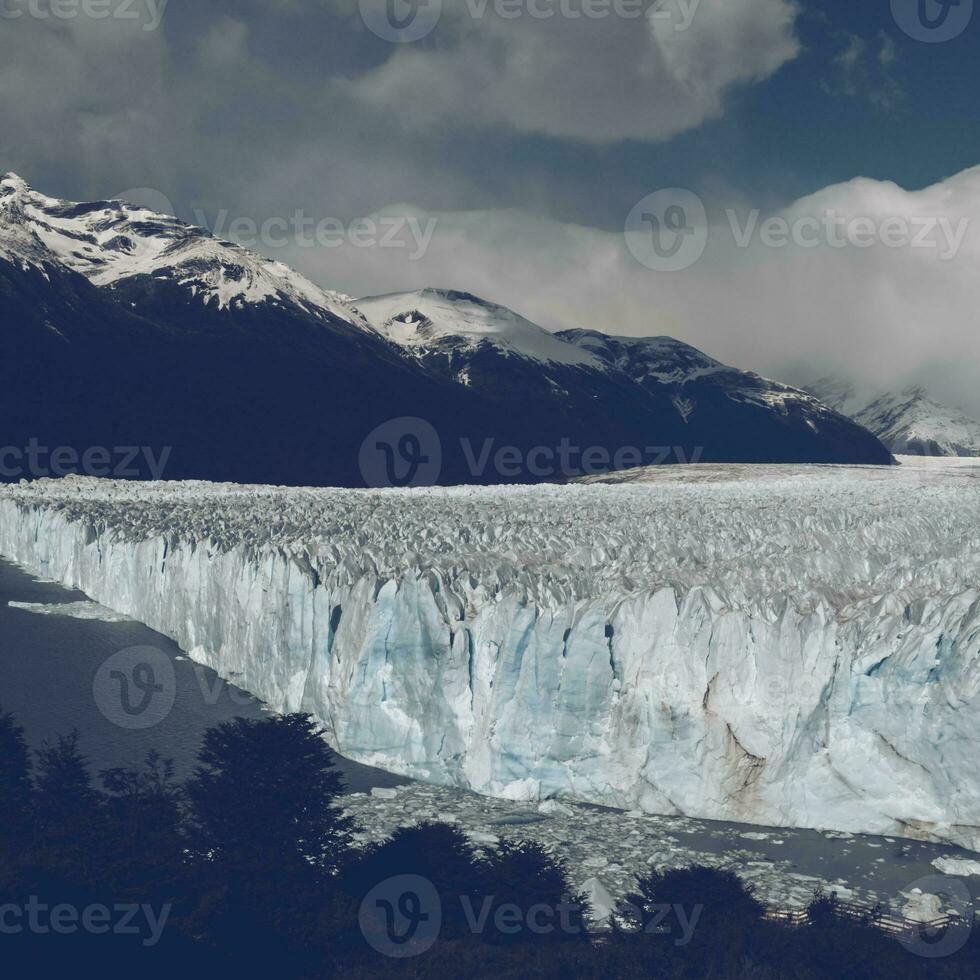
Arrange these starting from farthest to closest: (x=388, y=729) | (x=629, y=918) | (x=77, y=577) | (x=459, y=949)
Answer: (x=77, y=577)
(x=388, y=729)
(x=629, y=918)
(x=459, y=949)

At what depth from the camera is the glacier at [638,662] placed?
41.8ft

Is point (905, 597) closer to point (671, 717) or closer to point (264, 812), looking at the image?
point (671, 717)

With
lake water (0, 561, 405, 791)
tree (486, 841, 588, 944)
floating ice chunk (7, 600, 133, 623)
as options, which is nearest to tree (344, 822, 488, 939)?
tree (486, 841, 588, 944)

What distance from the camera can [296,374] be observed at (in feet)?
314

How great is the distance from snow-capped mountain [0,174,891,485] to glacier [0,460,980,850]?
191 feet

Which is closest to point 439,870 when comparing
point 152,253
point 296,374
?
point 296,374

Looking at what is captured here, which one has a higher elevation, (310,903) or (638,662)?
(638,662)

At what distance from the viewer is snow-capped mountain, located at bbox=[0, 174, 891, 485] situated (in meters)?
78.2

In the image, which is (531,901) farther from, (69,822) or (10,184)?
(10,184)

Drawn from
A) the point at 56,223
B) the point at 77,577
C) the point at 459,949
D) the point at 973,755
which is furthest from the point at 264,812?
the point at 56,223

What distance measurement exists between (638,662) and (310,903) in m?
5.95

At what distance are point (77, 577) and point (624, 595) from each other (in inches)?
847

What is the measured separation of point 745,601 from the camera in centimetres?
1409

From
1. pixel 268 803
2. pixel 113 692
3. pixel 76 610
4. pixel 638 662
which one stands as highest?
pixel 638 662
